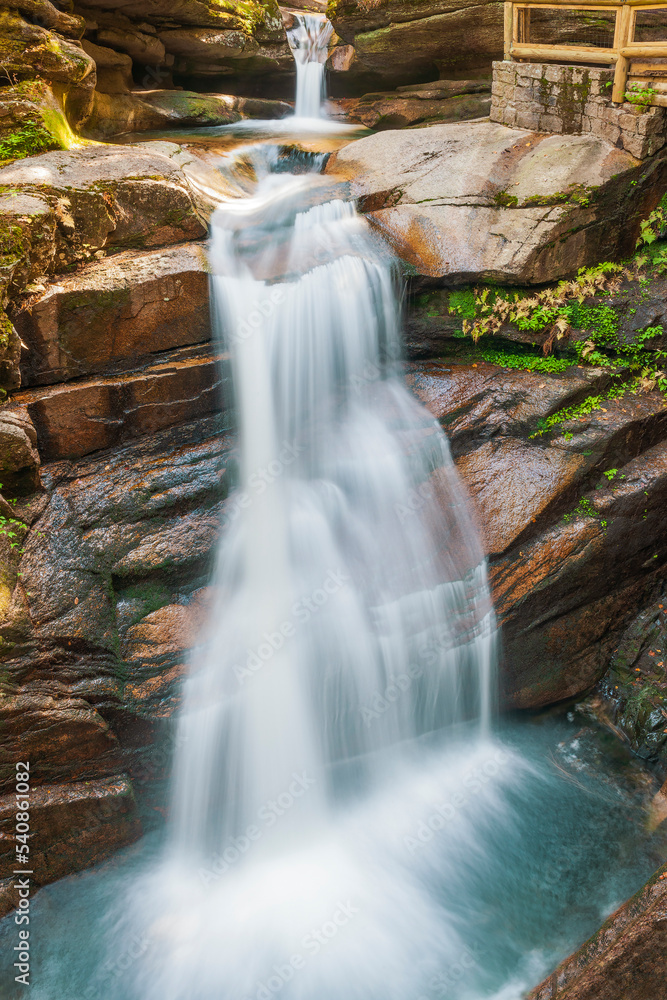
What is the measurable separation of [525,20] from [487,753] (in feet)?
29.6

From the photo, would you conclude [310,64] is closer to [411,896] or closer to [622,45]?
[622,45]

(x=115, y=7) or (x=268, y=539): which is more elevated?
(x=115, y=7)

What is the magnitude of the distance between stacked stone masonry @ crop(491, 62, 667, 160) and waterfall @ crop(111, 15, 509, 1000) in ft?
9.67

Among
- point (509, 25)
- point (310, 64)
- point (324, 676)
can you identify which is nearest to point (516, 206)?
point (509, 25)

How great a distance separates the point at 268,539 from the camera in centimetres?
584

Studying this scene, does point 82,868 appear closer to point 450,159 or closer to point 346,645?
point 346,645

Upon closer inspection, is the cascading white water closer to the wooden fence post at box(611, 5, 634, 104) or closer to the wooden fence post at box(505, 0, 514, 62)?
the wooden fence post at box(505, 0, 514, 62)

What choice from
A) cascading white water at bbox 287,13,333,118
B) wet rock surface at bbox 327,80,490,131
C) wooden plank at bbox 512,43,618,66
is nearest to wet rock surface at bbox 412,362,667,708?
wooden plank at bbox 512,43,618,66

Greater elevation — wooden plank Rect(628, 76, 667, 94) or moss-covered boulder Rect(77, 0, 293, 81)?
moss-covered boulder Rect(77, 0, 293, 81)

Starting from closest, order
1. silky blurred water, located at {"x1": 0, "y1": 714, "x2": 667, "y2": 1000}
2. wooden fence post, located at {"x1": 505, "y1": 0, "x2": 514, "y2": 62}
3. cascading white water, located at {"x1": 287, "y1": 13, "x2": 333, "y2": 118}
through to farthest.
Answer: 1. silky blurred water, located at {"x1": 0, "y1": 714, "x2": 667, "y2": 1000}
2. wooden fence post, located at {"x1": 505, "y1": 0, "x2": 514, "y2": 62}
3. cascading white water, located at {"x1": 287, "y1": 13, "x2": 333, "y2": 118}

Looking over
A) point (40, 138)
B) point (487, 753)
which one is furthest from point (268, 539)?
point (40, 138)

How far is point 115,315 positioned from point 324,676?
12.1 ft

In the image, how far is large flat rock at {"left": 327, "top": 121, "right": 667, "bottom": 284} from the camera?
6.93 meters

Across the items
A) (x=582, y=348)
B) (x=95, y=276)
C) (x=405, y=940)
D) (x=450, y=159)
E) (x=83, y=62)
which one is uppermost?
(x=83, y=62)
